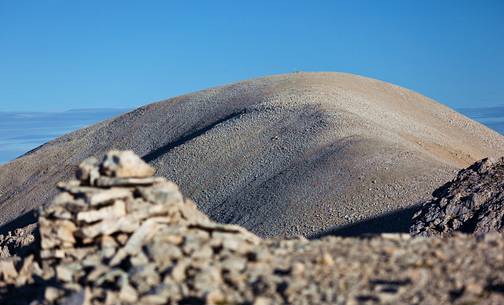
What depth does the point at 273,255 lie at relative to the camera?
9406 millimetres

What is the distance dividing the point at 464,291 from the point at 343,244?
176 centimetres

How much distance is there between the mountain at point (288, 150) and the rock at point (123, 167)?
17968mm

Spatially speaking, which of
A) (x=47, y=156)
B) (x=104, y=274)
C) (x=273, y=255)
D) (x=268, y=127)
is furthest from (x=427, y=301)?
(x=47, y=156)

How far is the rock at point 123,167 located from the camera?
1029cm

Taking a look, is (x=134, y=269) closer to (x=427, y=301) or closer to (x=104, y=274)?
(x=104, y=274)

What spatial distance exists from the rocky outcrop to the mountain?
4997 mm

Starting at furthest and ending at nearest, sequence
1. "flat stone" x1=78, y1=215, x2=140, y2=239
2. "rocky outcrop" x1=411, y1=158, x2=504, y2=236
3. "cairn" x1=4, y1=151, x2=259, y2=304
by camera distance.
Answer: "rocky outcrop" x1=411, y1=158, x2=504, y2=236
"flat stone" x1=78, y1=215, x2=140, y2=239
"cairn" x1=4, y1=151, x2=259, y2=304

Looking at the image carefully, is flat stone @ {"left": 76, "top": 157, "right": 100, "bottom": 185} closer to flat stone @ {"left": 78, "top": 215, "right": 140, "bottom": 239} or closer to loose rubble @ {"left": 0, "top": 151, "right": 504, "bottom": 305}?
loose rubble @ {"left": 0, "top": 151, "right": 504, "bottom": 305}

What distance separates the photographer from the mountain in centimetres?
3238

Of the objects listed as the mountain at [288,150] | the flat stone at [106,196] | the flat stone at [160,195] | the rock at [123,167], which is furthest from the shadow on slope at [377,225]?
the flat stone at [106,196]

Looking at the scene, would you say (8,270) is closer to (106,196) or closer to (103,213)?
(103,213)

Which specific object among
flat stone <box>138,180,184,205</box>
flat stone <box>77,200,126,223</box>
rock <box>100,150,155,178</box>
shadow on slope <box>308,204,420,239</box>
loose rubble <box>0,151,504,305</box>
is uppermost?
shadow on slope <box>308,204,420,239</box>

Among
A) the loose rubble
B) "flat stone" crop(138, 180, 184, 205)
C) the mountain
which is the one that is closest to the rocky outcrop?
the mountain

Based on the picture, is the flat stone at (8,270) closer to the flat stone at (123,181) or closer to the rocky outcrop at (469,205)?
the flat stone at (123,181)
